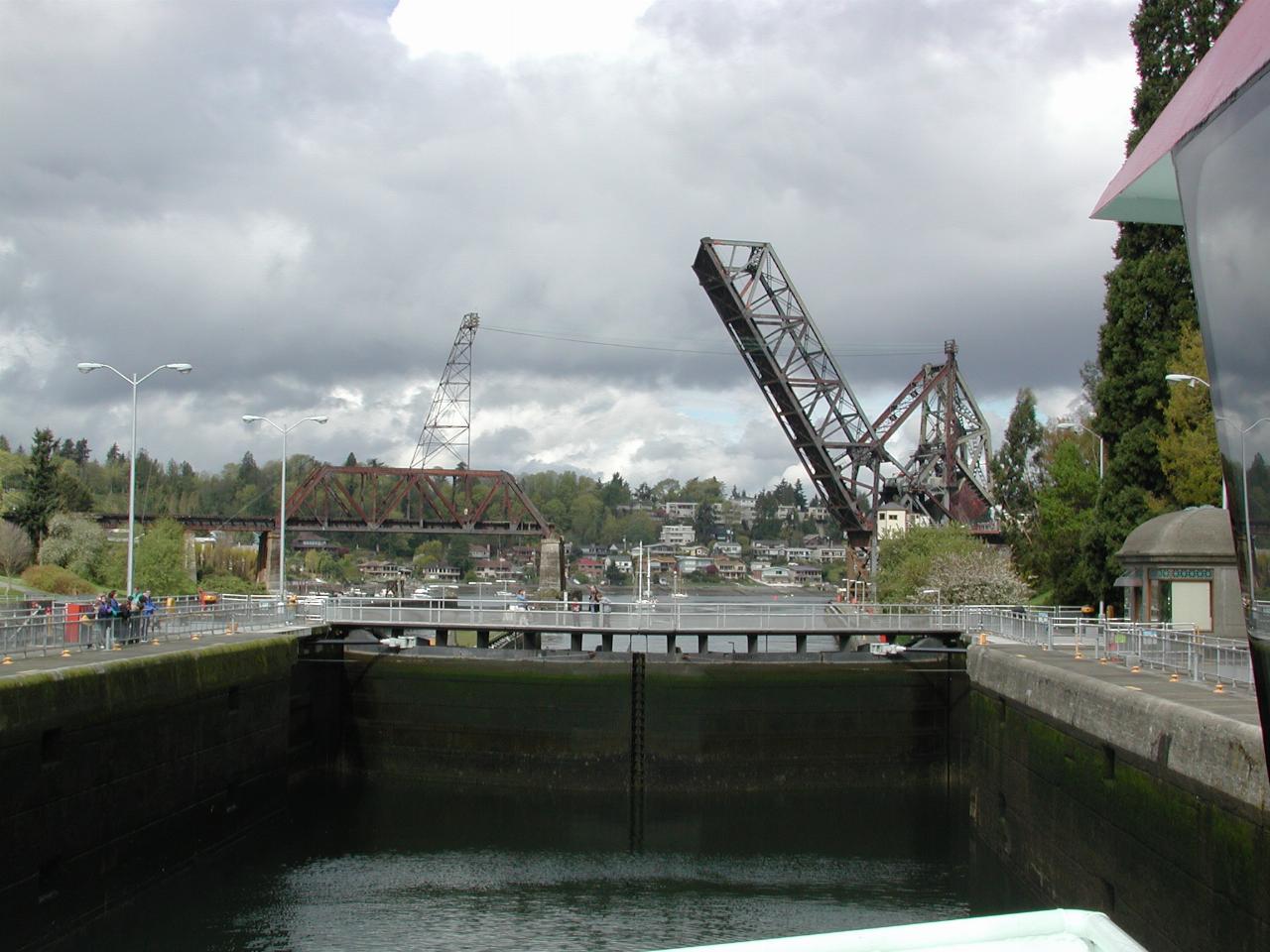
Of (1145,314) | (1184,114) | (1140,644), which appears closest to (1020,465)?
(1145,314)

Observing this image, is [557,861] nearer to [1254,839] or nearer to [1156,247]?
[1254,839]

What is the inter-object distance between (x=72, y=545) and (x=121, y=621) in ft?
169

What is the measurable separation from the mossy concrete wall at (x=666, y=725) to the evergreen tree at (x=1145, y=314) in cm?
1053

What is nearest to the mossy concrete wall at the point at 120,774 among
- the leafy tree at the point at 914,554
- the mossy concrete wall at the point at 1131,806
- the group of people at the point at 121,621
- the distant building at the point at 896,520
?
A: the group of people at the point at 121,621

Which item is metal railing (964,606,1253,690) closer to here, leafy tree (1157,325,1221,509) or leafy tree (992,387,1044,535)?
leafy tree (1157,325,1221,509)

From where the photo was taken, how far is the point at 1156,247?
37781mm

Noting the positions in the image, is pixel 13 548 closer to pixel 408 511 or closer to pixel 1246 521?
pixel 408 511

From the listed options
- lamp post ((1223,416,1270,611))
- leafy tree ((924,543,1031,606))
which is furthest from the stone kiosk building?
lamp post ((1223,416,1270,611))

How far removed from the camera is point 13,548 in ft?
228

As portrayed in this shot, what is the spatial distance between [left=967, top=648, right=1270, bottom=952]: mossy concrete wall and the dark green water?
1.63 metres

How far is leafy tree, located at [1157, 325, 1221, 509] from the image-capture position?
35031 mm

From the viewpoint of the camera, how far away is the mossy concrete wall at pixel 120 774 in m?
16.9

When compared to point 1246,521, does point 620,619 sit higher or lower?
lower

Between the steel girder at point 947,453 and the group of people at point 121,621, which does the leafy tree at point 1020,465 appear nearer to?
the steel girder at point 947,453
